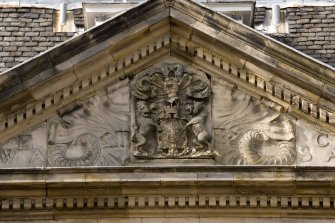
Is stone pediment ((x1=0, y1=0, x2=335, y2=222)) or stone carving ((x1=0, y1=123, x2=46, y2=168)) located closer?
stone pediment ((x1=0, y1=0, x2=335, y2=222))

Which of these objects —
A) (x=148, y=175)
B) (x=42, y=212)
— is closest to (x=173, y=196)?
(x=148, y=175)

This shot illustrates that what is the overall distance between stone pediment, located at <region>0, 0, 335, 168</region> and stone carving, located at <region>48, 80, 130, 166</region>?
0.01m

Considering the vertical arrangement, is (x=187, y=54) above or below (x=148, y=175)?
above

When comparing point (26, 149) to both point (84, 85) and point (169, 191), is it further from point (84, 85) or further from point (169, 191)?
point (169, 191)

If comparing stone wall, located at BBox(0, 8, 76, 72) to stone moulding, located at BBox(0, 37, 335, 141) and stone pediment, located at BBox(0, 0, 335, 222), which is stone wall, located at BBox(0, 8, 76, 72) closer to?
stone moulding, located at BBox(0, 37, 335, 141)

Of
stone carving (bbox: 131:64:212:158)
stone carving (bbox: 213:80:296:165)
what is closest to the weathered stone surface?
stone carving (bbox: 213:80:296:165)

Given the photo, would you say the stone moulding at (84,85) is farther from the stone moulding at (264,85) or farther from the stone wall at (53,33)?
the stone wall at (53,33)

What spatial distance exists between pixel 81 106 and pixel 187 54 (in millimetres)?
1653

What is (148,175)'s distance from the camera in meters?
21.1

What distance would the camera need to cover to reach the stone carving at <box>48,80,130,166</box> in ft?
70.7

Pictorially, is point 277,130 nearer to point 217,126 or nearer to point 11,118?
point 217,126

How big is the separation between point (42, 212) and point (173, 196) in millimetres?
1752

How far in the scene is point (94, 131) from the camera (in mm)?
21797

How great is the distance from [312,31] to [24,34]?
14.3ft
